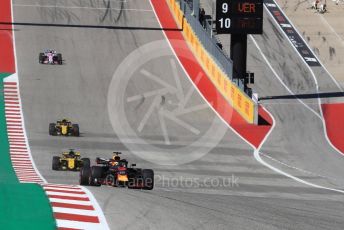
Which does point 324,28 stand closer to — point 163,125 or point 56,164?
point 163,125

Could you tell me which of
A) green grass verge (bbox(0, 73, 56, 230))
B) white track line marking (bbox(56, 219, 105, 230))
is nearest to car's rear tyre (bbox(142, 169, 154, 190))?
green grass verge (bbox(0, 73, 56, 230))

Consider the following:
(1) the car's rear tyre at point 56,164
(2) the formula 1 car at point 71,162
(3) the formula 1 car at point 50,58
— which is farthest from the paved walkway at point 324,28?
(1) the car's rear tyre at point 56,164

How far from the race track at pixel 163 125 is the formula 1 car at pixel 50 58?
588mm

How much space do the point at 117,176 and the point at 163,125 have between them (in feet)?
56.0

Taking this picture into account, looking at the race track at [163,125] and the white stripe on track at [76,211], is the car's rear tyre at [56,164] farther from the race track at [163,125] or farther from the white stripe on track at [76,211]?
the white stripe on track at [76,211]

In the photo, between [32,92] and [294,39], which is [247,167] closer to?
[32,92]

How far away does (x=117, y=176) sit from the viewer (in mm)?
22312

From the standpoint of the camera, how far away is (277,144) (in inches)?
1486

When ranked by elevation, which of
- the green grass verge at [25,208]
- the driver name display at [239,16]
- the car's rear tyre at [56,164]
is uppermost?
the driver name display at [239,16]

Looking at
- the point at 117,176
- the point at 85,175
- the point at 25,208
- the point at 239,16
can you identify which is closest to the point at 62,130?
the point at 85,175

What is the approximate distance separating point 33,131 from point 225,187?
11.7 m

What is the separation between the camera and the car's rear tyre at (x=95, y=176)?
22.0 meters

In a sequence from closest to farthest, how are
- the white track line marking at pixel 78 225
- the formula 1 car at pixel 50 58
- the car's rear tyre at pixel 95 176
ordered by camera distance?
the white track line marking at pixel 78 225, the car's rear tyre at pixel 95 176, the formula 1 car at pixel 50 58

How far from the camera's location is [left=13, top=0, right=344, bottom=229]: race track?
14289 mm
